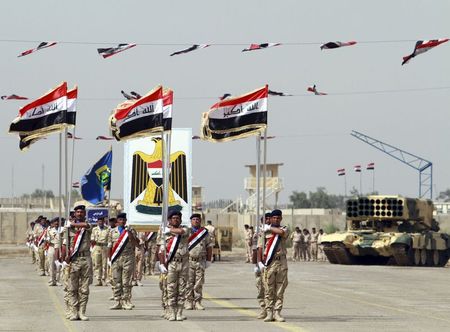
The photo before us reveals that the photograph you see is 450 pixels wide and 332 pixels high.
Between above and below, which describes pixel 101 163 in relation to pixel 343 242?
above

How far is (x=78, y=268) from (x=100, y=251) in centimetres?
991

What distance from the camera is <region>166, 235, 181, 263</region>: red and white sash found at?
19.2 m

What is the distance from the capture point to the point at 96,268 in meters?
29.3

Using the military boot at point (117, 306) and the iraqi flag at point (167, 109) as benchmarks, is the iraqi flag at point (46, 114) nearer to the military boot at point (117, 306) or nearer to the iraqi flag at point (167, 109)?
the iraqi flag at point (167, 109)

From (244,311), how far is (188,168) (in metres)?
12.6

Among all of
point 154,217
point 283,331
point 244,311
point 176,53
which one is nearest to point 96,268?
point 154,217

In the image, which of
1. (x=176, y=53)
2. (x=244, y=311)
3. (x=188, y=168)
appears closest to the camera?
(x=244, y=311)

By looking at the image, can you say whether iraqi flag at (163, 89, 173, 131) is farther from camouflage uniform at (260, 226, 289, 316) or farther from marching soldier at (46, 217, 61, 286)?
marching soldier at (46, 217, 61, 286)

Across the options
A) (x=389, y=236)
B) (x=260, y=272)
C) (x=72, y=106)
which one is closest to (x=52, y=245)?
(x=72, y=106)

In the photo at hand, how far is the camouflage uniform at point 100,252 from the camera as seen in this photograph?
28.5 m

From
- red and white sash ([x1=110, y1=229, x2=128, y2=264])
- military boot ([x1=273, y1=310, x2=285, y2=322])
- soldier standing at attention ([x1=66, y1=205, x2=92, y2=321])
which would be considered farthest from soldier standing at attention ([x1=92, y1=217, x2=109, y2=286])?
military boot ([x1=273, y1=310, x2=285, y2=322])

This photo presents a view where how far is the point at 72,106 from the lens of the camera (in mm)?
22422

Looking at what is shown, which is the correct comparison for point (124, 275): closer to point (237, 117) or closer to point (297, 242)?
point (237, 117)

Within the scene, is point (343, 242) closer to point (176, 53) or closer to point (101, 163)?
point (101, 163)
